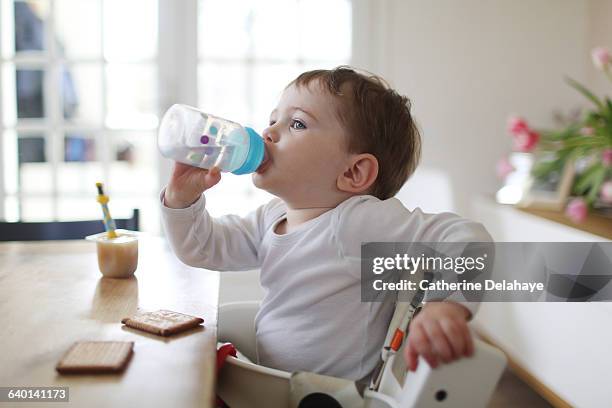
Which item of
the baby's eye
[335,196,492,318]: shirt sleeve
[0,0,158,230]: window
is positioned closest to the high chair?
[335,196,492,318]: shirt sleeve

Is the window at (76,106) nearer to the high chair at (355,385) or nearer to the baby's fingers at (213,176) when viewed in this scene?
the baby's fingers at (213,176)

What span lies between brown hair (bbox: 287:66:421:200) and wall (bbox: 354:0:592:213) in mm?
1849

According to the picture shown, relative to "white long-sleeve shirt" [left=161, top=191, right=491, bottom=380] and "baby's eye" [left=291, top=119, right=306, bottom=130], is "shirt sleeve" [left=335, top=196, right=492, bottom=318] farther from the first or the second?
"baby's eye" [left=291, top=119, right=306, bottom=130]

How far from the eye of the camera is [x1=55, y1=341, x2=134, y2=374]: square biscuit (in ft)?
2.78

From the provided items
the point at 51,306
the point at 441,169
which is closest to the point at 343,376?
the point at 51,306

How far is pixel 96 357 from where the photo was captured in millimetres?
884

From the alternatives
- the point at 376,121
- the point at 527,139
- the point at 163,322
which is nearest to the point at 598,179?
the point at 527,139

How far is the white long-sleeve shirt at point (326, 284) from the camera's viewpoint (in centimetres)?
124

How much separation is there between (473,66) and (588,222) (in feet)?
3.68

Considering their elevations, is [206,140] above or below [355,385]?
above

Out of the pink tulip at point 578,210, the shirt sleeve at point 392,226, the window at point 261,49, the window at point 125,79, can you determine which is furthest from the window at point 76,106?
the shirt sleeve at point 392,226

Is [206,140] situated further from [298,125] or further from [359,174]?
[359,174]

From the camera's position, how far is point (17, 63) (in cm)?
324

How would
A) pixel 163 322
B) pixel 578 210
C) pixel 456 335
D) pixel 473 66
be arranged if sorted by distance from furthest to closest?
pixel 473 66 → pixel 578 210 → pixel 163 322 → pixel 456 335
